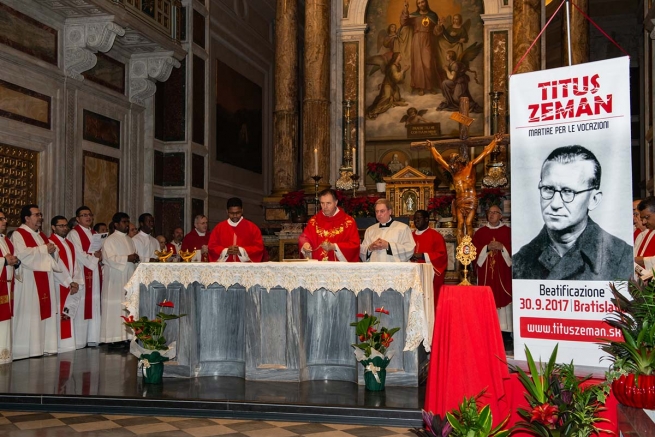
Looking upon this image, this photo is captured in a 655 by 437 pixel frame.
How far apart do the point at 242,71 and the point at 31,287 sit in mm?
9724

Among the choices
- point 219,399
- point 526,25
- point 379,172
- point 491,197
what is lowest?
point 219,399

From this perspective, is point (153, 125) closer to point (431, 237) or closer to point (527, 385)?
point (431, 237)

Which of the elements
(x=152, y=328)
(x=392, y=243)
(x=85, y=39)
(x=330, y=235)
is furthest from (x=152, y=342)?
(x=85, y=39)

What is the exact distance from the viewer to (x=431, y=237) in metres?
10.3

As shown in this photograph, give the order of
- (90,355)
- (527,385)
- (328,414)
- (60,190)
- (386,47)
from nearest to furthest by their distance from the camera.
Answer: (527,385)
(328,414)
(90,355)
(60,190)
(386,47)

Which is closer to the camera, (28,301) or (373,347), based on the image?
(373,347)

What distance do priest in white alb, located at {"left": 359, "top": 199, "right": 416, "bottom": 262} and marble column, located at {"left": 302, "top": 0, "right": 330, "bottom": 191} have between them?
22.7ft

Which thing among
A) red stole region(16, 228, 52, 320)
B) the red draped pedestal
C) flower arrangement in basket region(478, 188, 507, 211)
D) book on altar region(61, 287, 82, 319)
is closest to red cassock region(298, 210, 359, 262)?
the red draped pedestal

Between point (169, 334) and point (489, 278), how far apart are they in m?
5.79

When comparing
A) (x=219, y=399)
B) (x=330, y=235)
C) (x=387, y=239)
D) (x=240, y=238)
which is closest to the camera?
(x=219, y=399)

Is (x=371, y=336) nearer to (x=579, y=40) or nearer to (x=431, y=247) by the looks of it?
(x=431, y=247)

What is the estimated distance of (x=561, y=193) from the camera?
4598 millimetres

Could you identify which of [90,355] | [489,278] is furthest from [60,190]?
[489,278]

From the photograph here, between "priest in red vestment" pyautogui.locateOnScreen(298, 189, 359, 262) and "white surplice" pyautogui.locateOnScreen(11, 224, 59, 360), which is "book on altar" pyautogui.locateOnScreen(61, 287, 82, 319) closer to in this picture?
"white surplice" pyautogui.locateOnScreen(11, 224, 59, 360)
